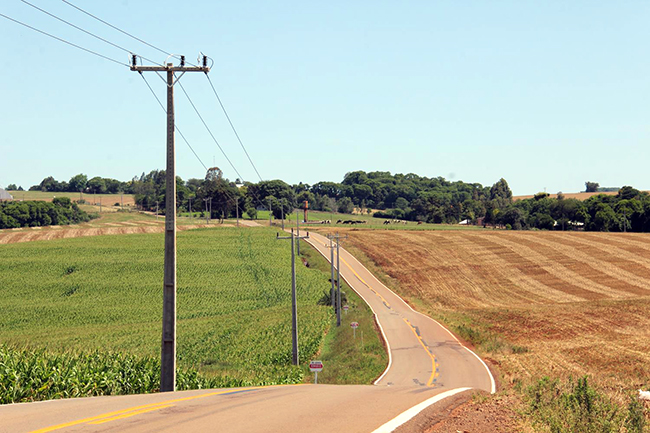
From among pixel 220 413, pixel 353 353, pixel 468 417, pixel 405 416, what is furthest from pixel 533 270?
pixel 220 413

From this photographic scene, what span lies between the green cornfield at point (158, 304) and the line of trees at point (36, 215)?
54951mm

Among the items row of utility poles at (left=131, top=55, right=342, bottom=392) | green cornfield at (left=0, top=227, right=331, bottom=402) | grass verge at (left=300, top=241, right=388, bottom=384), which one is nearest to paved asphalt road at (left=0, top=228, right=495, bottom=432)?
row of utility poles at (left=131, top=55, right=342, bottom=392)

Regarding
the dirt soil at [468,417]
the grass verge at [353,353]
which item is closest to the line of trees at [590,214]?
the grass verge at [353,353]

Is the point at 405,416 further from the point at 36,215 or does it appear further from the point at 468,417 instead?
the point at 36,215

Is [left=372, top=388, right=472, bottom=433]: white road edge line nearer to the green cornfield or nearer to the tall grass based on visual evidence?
the tall grass

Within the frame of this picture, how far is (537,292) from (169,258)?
6031 cm

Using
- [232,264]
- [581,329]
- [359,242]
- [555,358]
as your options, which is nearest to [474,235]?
[359,242]

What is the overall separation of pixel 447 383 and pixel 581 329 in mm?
18843

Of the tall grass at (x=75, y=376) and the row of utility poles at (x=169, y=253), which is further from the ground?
the row of utility poles at (x=169, y=253)

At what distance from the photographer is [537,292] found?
70.1m

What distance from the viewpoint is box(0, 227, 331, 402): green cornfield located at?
129 ft

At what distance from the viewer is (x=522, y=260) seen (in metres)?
89.2

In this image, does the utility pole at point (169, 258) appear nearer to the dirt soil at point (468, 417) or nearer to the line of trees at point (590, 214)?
the dirt soil at point (468, 417)

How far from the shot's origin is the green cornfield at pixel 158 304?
Answer: 3928 cm
